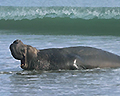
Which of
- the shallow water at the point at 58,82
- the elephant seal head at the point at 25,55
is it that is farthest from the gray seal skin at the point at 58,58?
the shallow water at the point at 58,82

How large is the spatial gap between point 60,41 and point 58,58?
19.7 feet

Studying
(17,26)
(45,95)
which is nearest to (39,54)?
(45,95)

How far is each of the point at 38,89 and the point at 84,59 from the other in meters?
2.39

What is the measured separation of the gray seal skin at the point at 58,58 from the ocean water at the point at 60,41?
0.20 m

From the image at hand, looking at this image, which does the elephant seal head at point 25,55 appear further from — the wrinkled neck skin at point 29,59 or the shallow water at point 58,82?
the shallow water at point 58,82

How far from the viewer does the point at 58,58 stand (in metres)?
10.3

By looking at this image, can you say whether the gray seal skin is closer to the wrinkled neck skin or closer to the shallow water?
the wrinkled neck skin

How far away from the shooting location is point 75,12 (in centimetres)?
2773

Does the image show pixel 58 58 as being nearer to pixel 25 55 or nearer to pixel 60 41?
pixel 25 55

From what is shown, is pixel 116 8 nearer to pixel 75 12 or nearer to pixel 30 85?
pixel 75 12

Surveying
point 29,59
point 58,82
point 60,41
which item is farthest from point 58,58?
point 60,41

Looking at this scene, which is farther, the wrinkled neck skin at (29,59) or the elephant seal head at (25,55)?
the wrinkled neck skin at (29,59)

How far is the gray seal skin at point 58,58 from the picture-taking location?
1012cm

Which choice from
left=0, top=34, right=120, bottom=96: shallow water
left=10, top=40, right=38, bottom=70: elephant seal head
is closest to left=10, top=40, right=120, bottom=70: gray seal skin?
left=10, top=40, right=38, bottom=70: elephant seal head
